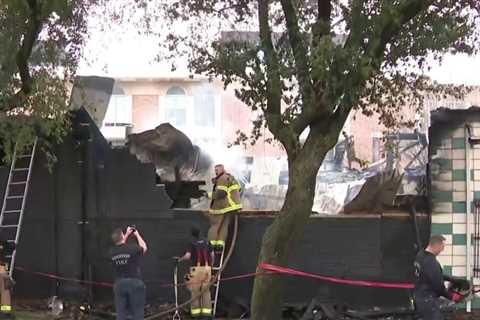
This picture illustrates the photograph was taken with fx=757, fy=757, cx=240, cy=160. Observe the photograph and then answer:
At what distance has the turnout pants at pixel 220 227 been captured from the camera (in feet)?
38.5

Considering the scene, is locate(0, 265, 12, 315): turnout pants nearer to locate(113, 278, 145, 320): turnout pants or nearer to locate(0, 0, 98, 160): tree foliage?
locate(0, 0, 98, 160): tree foliage

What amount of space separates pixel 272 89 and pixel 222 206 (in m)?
3.43

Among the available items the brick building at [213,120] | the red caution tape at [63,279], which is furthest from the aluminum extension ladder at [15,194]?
the brick building at [213,120]

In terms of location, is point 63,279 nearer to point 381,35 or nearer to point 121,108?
point 381,35

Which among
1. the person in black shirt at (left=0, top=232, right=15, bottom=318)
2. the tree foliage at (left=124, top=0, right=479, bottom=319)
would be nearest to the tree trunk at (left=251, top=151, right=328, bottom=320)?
the tree foliage at (left=124, top=0, right=479, bottom=319)

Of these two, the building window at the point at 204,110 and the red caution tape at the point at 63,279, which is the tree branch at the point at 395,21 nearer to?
the red caution tape at the point at 63,279

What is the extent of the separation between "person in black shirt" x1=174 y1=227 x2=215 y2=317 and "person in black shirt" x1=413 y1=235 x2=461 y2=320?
11.9ft

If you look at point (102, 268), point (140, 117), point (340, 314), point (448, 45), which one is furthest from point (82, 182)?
point (140, 117)

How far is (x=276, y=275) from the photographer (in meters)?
9.25

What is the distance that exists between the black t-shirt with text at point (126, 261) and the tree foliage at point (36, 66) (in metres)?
2.07

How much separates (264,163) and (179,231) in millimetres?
2963

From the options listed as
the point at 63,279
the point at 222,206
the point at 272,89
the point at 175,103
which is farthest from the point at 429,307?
the point at 175,103

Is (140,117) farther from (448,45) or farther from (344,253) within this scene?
(448,45)

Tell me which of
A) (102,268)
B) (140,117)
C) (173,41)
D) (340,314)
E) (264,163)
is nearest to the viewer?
(173,41)
